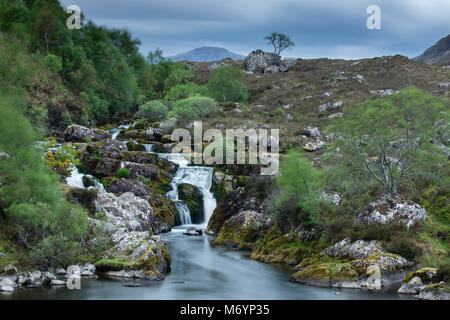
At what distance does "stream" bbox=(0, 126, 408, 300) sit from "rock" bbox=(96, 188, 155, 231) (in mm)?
2771

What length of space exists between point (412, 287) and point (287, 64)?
112 metres

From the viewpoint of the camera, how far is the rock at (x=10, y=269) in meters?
23.9

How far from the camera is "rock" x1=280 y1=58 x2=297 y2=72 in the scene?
12738cm

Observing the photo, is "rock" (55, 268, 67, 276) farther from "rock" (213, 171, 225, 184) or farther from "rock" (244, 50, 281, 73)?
"rock" (244, 50, 281, 73)

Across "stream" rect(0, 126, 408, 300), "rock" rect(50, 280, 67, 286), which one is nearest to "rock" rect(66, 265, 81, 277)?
"stream" rect(0, 126, 408, 300)

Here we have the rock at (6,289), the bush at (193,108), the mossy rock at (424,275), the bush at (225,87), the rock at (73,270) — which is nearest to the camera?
the rock at (6,289)

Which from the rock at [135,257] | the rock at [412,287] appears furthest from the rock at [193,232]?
the rock at [412,287]

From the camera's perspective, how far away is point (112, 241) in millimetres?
28750

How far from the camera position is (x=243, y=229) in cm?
3594

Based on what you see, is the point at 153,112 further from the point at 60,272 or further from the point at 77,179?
the point at 60,272

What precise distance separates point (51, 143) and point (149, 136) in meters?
16.4

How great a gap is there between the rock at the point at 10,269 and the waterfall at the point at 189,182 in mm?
20710

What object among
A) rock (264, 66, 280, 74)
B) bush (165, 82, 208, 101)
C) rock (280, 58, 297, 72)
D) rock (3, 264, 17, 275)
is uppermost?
rock (280, 58, 297, 72)

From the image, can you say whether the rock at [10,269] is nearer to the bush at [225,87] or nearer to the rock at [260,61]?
the bush at [225,87]
